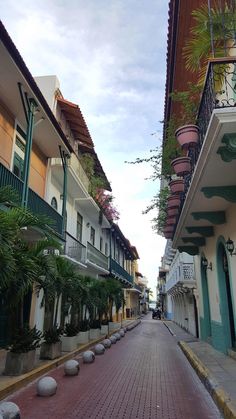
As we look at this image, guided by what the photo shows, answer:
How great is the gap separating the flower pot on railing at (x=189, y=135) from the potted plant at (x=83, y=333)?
954cm

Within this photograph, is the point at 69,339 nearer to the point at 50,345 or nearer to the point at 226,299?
the point at 50,345

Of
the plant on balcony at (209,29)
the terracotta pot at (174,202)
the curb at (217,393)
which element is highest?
the plant on balcony at (209,29)

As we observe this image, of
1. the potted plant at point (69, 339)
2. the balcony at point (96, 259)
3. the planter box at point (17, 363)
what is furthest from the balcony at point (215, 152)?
the balcony at point (96, 259)

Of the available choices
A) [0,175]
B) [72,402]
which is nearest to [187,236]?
[0,175]

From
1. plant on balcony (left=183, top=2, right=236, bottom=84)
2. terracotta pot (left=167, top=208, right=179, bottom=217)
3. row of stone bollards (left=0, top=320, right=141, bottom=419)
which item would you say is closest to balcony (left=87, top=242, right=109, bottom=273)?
terracotta pot (left=167, top=208, right=179, bottom=217)

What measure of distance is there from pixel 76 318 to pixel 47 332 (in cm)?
531

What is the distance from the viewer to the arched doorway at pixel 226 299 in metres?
10.8

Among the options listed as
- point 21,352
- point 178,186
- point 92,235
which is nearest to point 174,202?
point 178,186

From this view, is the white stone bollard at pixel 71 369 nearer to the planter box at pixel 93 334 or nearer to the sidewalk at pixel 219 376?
the sidewalk at pixel 219 376

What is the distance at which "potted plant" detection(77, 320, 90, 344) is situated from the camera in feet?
47.5

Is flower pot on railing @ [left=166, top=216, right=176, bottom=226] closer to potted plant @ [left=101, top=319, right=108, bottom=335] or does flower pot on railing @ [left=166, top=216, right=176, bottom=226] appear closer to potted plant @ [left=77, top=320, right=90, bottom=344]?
potted plant @ [left=77, top=320, right=90, bottom=344]

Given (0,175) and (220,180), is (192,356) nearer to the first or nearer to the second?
(220,180)

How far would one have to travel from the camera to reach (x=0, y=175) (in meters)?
8.92

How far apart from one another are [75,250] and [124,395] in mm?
10752
